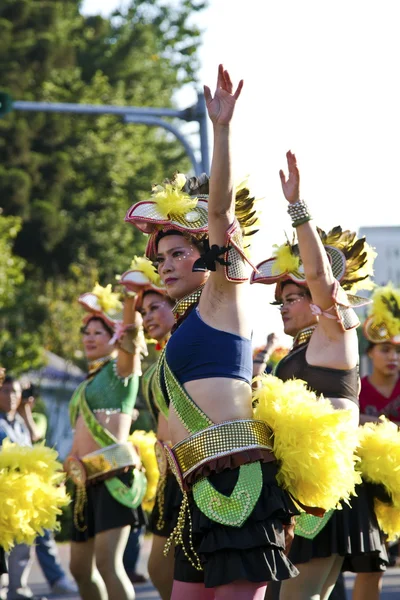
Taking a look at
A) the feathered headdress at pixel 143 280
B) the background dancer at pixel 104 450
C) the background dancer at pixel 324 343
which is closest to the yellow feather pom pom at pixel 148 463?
the background dancer at pixel 104 450

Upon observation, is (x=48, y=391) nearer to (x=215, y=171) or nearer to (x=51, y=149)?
(x=51, y=149)

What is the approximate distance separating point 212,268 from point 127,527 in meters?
3.61

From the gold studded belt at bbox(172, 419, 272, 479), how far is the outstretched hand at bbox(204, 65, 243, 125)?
1147 mm

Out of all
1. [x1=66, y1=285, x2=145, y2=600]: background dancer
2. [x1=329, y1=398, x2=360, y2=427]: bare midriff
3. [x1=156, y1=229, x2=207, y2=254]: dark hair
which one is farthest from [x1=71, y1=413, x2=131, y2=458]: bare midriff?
[x1=156, y1=229, x2=207, y2=254]: dark hair

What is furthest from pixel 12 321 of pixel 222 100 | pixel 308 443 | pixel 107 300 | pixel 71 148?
pixel 222 100

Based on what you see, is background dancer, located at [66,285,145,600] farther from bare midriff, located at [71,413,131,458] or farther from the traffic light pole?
the traffic light pole

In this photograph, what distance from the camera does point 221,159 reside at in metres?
4.00

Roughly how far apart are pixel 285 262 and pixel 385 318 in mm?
2478

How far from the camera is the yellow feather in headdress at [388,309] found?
8.16 meters

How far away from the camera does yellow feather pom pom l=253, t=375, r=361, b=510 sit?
166 inches

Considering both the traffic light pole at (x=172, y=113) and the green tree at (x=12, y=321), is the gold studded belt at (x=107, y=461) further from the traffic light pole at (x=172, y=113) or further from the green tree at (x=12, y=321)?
the green tree at (x=12, y=321)

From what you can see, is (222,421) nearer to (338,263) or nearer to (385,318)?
(338,263)

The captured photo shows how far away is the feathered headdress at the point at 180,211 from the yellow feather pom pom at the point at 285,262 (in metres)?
1.18

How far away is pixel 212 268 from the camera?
4105mm
